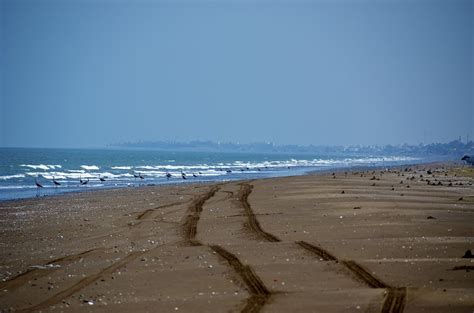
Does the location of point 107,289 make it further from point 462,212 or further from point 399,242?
point 462,212

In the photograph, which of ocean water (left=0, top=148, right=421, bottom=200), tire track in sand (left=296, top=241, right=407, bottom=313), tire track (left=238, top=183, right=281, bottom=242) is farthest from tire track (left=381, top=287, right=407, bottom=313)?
ocean water (left=0, top=148, right=421, bottom=200)

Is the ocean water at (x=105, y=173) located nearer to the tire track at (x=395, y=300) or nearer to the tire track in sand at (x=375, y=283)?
the tire track in sand at (x=375, y=283)

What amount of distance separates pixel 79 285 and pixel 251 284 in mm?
3087

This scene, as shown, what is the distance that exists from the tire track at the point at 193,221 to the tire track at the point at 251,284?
6.51ft

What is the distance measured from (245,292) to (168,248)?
4151mm

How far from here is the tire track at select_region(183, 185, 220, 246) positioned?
12.6 metres

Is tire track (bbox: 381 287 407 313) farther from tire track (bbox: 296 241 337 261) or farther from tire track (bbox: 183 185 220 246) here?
tire track (bbox: 183 185 220 246)

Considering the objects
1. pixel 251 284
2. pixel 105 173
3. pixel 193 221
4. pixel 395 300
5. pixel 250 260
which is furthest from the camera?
pixel 105 173

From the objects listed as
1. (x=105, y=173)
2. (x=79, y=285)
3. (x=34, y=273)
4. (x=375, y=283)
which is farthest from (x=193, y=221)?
(x=105, y=173)

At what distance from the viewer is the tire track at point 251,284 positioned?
7191 mm

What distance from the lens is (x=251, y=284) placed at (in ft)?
27.1

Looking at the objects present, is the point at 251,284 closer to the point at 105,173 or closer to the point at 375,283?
the point at 375,283

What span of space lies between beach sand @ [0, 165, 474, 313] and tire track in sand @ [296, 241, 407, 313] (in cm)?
2

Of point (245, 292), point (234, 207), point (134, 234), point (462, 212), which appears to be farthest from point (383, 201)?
point (245, 292)
